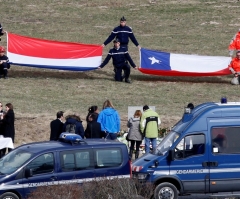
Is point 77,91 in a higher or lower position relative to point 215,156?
higher

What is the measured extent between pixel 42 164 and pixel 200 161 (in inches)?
127

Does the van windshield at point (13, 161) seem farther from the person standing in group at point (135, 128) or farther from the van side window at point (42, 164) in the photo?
the person standing in group at point (135, 128)

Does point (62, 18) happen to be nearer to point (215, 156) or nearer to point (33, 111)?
point (33, 111)

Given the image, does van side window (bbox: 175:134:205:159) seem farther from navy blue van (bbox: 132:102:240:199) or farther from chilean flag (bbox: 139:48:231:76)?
chilean flag (bbox: 139:48:231:76)

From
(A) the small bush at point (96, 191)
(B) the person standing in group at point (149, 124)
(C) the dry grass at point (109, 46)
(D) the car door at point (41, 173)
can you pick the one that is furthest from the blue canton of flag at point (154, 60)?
(A) the small bush at point (96, 191)

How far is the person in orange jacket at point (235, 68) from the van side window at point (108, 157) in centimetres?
1304

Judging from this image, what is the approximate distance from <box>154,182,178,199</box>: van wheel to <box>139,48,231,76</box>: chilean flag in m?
13.0

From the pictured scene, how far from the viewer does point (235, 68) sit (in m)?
28.3

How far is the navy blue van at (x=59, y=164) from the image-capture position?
15.2 m

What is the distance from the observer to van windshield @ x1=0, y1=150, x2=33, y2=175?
1545cm

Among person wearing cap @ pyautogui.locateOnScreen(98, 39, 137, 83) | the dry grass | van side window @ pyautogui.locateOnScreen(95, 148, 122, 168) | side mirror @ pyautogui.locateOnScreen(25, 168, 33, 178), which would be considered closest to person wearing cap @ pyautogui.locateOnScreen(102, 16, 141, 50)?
person wearing cap @ pyautogui.locateOnScreen(98, 39, 137, 83)

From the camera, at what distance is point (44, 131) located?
2312 cm

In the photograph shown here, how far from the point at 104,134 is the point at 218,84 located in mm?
9708

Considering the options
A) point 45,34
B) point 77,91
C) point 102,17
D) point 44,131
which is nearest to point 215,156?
point 44,131
